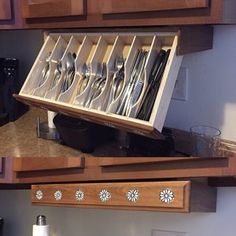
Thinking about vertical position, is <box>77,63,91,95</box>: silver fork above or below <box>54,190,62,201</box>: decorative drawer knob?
above

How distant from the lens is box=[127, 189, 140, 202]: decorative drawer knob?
1.20m

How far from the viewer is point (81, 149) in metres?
1.42

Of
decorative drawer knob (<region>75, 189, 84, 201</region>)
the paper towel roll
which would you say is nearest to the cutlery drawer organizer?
decorative drawer knob (<region>75, 189, 84, 201</region>)

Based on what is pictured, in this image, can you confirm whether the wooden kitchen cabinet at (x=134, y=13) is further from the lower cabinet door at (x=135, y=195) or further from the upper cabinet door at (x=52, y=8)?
the lower cabinet door at (x=135, y=195)

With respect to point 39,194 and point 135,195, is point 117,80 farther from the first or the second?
point 39,194

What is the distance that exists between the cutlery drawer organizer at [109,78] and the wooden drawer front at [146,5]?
0.10 m

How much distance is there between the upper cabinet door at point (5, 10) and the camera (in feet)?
4.98

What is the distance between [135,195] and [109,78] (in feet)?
1.09

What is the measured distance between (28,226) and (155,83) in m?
0.99

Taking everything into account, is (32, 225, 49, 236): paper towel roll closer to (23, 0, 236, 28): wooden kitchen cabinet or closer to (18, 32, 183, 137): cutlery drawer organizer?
(18, 32, 183, 137): cutlery drawer organizer

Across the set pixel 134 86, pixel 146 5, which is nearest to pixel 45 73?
pixel 134 86

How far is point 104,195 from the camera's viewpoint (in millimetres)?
1269

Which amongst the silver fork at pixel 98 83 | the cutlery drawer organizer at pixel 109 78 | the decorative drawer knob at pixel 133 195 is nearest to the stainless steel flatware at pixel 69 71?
the cutlery drawer organizer at pixel 109 78

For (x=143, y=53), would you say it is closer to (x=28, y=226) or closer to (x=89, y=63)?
(x=89, y=63)
